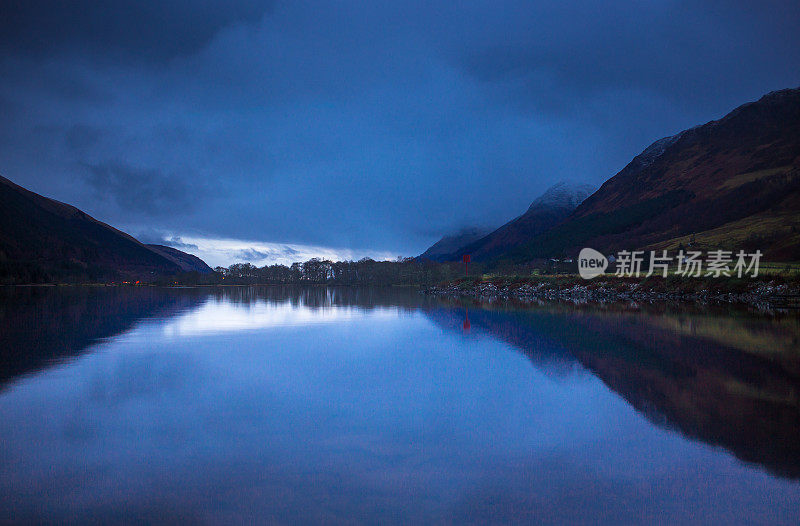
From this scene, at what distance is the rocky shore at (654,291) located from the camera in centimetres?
3514

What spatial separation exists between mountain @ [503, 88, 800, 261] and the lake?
217 feet

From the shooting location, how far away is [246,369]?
11.2 m

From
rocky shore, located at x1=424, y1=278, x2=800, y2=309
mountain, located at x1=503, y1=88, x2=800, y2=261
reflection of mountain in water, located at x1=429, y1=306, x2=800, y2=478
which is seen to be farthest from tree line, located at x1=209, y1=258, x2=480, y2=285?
reflection of mountain in water, located at x1=429, y1=306, x2=800, y2=478

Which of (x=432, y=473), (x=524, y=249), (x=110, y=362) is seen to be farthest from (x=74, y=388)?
(x=524, y=249)

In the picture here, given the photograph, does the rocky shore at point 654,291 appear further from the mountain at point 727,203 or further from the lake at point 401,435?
the mountain at point 727,203

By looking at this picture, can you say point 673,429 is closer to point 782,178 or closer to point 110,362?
point 110,362

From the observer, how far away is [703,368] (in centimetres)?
1080

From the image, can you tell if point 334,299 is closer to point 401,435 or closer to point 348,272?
point 401,435

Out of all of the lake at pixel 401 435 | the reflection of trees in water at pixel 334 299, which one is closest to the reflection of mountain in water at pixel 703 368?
the lake at pixel 401 435

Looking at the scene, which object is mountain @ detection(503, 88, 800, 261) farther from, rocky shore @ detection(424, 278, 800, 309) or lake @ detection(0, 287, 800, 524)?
lake @ detection(0, 287, 800, 524)

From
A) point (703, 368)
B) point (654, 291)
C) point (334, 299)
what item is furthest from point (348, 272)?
point (703, 368)

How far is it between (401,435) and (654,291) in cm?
4397

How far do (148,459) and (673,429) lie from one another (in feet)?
23.3

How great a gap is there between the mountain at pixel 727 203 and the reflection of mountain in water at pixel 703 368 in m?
56.7
